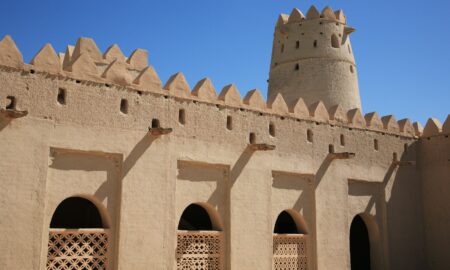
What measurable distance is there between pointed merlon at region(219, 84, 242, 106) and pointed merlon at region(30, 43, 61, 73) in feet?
11.9

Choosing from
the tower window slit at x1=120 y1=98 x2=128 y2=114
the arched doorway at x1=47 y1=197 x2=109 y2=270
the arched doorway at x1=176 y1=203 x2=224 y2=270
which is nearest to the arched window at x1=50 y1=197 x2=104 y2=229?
the arched doorway at x1=176 y1=203 x2=224 y2=270

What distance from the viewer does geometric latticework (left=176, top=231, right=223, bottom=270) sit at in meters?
11.1

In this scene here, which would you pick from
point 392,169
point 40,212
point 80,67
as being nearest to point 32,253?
point 40,212

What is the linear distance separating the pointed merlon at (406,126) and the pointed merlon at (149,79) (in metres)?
7.49

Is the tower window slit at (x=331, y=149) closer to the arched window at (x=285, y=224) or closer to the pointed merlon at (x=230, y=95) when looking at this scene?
the arched window at (x=285, y=224)

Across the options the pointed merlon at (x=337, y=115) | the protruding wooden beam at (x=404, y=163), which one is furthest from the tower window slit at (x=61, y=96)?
the protruding wooden beam at (x=404, y=163)

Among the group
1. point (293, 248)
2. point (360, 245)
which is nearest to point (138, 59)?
point (293, 248)

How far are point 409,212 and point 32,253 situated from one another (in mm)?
9925

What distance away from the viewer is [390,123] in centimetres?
1523

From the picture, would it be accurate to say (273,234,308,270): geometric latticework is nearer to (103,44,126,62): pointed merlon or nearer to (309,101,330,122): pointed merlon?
(309,101,330,122): pointed merlon

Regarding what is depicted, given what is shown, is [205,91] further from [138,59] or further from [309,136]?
[138,59]

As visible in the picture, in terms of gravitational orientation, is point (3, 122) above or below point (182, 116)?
below

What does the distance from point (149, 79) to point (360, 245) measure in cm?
782

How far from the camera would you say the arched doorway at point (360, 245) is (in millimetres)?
15078
